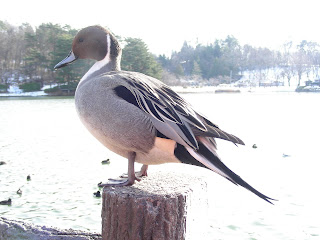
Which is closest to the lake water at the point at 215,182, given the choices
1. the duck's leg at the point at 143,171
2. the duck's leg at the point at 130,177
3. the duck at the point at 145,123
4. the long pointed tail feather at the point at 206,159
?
the duck's leg at the point at 143,171

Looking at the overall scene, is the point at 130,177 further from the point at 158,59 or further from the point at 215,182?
the point at 158,59

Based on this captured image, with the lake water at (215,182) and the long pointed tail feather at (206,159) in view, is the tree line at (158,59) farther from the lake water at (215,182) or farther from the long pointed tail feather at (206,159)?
the long pointed tail feather at (206,159)

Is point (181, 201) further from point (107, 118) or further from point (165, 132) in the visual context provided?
point (107, 118)

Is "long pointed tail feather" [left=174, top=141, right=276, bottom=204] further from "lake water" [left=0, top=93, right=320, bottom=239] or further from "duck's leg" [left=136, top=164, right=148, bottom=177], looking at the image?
"lake water" [left=0, top=93, right=320, bottom=239]

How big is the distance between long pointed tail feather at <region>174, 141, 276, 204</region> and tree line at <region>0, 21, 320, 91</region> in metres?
37.6

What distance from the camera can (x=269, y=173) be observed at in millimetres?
11086

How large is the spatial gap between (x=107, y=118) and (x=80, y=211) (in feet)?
19.0

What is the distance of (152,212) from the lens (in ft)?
7.59

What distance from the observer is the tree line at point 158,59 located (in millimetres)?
44625

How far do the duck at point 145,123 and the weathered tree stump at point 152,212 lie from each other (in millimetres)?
175

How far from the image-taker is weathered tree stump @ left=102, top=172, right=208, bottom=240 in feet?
7.60

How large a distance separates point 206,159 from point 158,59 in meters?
88.8

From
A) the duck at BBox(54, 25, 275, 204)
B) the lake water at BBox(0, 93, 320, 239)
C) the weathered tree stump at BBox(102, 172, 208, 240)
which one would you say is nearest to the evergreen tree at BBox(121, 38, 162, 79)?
the lake water at BBox(0, 93, 320, 239)

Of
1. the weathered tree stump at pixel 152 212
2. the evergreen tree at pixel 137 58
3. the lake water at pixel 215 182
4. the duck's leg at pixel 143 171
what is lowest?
the lake water at pixel 215 182
